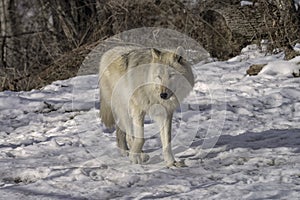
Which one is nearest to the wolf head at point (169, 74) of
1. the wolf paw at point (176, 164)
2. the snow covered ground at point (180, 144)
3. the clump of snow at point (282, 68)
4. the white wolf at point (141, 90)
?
the white wolf at point (141, 90)

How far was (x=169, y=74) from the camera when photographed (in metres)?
5.20

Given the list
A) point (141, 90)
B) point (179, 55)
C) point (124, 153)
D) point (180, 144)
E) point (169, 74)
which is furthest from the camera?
point (180, 144)

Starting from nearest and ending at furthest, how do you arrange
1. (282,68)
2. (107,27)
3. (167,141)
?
(167,141)
(282,68)
(107,27)

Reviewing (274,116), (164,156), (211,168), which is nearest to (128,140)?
(164,156)

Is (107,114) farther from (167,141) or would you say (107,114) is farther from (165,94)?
(165,94)

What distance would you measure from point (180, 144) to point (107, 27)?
23.8 ft

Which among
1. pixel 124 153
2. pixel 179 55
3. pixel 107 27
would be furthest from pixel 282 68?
pixel 107 27

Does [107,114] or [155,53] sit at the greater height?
[155,53]

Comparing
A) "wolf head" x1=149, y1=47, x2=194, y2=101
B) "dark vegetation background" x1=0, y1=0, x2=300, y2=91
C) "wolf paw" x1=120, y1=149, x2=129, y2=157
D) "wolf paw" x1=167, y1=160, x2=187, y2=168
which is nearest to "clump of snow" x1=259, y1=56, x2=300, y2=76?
"dark vegetation background" x1=0, y1=0, x2=300, y2=91

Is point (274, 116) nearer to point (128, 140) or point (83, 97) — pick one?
point (128, 140)

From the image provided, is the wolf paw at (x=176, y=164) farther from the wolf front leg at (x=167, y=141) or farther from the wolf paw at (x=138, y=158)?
the wolf paw at (x=138, y=158)

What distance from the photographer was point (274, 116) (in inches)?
283

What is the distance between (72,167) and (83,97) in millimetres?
3432

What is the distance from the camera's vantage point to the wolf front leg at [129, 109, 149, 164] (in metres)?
5.52
